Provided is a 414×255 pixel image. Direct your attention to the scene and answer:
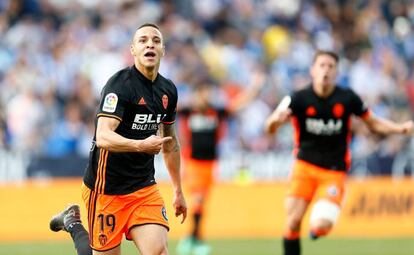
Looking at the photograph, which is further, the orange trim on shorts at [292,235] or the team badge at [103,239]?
the orange trim on shorts at [292,235]

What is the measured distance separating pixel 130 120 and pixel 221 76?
13119 millimetres

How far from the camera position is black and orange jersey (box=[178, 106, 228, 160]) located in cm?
1755

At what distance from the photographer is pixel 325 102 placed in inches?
508

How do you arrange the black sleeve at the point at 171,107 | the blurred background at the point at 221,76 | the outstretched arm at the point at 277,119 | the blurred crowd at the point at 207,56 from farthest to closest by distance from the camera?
the blurred crowd at the point at 207,56, the blurred background at the point at 221,76, the outstretched arm at the point at 277,119, the black sleeve at the point at 171,107

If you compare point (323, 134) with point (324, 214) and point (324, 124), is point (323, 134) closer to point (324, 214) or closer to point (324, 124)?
point (324, 124)

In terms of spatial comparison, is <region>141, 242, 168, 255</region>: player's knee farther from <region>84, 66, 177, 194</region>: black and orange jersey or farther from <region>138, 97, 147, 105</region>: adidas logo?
<region>138, 97, 147, 105</region>: adidas logo

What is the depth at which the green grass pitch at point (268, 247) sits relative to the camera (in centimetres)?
1606

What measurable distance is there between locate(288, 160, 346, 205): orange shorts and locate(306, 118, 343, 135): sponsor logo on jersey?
425 millimetres

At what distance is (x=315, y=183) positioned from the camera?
42.2ft

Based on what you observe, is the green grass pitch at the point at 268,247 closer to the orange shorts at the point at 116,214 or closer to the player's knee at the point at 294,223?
the player's knee at the point at 294,223

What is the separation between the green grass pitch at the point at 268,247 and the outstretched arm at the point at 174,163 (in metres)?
6.09

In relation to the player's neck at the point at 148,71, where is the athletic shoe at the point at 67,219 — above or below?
below

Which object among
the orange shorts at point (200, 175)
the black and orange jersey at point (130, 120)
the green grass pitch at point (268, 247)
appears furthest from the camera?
the orange shorts at point (200, 175)

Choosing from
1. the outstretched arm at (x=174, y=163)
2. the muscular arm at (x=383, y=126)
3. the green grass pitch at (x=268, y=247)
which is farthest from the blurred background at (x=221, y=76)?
the outstretched arm at (x=174, y=163)
